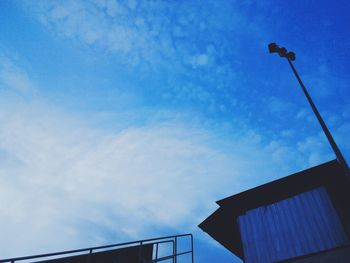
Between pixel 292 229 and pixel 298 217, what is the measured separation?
0.54m

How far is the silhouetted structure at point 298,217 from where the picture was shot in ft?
30.9

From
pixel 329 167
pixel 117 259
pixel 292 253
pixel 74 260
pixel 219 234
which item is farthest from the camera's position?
pixel 219 234

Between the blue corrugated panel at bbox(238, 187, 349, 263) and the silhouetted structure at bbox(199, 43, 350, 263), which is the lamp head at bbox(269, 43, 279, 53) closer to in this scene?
the silhouetted structure at bbox(199, 43, 350, 263)

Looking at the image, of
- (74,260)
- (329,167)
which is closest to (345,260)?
(329,167)

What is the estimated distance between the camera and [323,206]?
1008 cm

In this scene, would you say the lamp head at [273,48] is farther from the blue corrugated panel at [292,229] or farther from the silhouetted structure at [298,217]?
the blue corrugated panel at [292,229]

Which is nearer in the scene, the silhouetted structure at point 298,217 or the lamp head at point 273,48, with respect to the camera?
the silhouetted structure at point 298,217

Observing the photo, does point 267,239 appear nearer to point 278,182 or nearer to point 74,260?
point 278,182

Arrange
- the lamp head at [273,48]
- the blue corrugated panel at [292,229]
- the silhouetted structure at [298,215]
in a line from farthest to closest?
the lamp head at [273,48], the blue corrugated panel at [292,229], the silhouetted structure at [298,215]

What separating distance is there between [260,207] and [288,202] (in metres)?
1.27

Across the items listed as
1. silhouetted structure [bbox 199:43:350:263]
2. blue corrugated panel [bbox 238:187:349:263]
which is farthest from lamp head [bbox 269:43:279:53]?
blue corrugated panel [bbox 238:187:349:263]

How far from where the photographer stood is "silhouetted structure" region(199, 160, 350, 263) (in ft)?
30.9

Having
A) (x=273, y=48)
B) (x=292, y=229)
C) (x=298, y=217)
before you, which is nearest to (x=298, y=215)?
(x=298, y=217)

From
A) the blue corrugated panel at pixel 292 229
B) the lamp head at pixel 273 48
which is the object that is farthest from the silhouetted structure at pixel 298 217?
the lamp head at pixel 273 48
